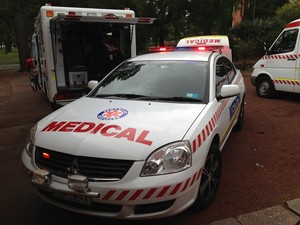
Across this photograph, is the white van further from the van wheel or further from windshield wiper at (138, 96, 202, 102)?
windshield wiper at (138, 96, 202, 102)

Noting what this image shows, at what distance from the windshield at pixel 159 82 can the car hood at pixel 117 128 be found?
22cm

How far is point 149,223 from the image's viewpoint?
10.3 feet

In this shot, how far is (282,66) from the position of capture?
28.0 feet

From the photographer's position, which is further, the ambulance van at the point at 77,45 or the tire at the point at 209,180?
the ambulance van at the point at 77,45

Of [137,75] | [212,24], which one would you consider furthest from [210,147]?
[212,24]

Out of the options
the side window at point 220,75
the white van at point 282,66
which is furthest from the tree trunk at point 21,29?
the side window at point 220,75

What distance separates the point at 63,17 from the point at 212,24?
13592 millimetres

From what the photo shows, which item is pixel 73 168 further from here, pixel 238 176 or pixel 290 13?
pixel 290 13

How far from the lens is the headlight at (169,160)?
269 cm

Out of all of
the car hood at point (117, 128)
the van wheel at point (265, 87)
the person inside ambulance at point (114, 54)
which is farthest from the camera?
the van wheel at point (265, 87)

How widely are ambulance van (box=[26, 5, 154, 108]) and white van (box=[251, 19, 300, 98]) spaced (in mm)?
3804

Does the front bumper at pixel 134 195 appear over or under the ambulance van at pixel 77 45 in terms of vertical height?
under

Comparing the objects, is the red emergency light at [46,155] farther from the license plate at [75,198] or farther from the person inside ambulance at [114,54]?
the person inside ambulance at [114,54]

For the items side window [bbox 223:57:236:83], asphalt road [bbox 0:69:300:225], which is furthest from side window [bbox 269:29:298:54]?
side window [bbox 223:57:236:83]
